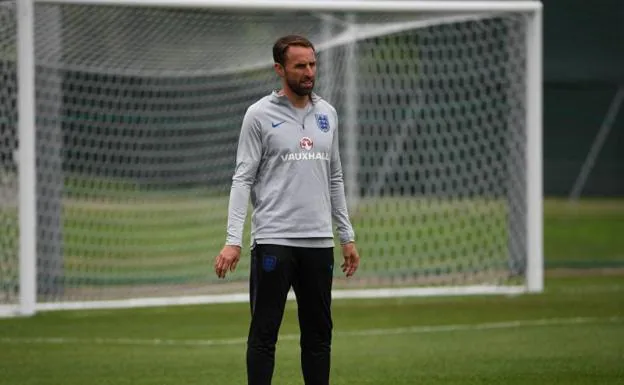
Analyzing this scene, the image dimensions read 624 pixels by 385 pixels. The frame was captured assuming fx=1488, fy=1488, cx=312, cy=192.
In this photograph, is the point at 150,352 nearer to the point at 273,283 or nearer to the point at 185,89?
the point at 273,283

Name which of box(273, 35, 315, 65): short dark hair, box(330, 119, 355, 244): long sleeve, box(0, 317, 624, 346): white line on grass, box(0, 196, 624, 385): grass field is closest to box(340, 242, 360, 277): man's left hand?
box(330, 119, 355, 244): long sleeve

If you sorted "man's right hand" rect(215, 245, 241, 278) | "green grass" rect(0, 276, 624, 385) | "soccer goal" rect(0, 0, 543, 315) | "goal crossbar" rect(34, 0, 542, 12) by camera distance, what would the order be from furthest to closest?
"soccer goal" rect(0, 0, 543, 315) → "goal crossbar" rect(34, 0, 542, 12) → "green grass" rect(0, 276, 624, 385) → "man's right hand" rect(215, 245, 241, 278)

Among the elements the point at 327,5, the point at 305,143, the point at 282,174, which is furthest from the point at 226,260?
the point at 327,5

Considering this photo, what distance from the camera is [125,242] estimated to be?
1661 centimetres

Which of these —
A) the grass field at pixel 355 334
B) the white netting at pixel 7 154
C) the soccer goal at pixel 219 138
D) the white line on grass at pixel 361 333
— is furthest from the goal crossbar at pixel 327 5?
the white line on grass at pixel 361 333

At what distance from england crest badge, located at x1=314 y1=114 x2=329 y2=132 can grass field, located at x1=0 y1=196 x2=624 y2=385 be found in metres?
2.35

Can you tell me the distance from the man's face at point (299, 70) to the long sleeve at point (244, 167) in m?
0.26

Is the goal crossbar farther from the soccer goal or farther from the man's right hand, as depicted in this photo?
the man's right hand

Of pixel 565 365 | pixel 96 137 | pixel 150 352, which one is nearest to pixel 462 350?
pixel 565 365

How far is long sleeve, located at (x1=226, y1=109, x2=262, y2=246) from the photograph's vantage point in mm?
7500

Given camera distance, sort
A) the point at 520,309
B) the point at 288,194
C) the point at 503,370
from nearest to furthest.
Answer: the point at 288,194 → the point at 503,370 → the point at 520,309

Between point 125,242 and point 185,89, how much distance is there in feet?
7.39

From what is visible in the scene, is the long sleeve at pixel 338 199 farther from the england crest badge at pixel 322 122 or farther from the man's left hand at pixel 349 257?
the england crest badge at pixel 322 122

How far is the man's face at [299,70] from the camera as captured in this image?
7.48m
